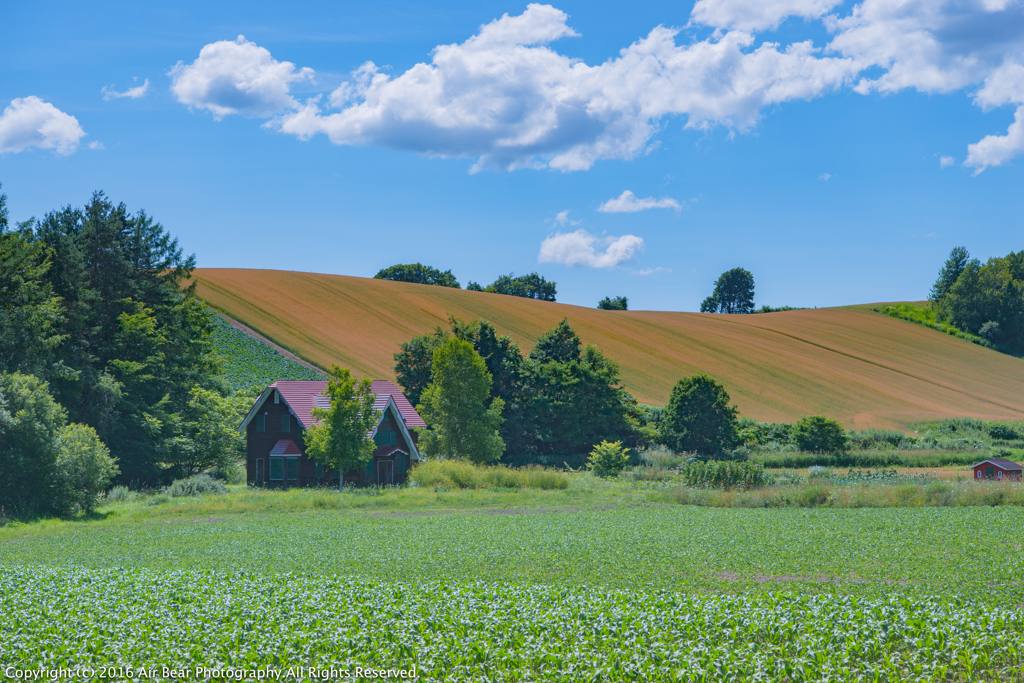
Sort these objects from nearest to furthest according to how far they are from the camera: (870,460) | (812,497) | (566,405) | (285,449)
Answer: (812,497) → (285,449) → (870,460) → (566,405)

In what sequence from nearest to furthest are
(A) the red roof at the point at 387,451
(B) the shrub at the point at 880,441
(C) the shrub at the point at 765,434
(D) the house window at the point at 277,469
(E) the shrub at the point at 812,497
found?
(E) the shrub at the point at 812,497 → (D) the house window at the point at 277,469 → (A) the red roof at the point at 387,451 → (B) the shrub at the point at 880,441 → (C) the shrub at the point at 765,434

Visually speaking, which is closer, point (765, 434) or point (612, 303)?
point (765, 434)

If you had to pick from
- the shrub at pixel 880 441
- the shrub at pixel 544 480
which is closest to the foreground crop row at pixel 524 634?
the shrub at pixel 544 480

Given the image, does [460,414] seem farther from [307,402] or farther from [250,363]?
[250,363]

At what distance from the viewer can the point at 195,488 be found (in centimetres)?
3894

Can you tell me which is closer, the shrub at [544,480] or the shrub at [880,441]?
the shrub at [544,480]

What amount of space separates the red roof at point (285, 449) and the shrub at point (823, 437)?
118 ft

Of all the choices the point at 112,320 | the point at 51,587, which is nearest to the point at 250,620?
the point at 51,587

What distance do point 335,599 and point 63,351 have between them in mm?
33942

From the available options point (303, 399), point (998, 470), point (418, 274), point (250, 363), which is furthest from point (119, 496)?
point (418, 274)

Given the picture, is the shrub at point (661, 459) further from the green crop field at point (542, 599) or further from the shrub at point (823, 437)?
the green crop field at point (542, 599)

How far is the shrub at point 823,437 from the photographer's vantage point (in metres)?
54.4

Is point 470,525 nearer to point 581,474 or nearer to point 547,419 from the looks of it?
point 581,474

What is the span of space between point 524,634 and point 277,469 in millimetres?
33621
